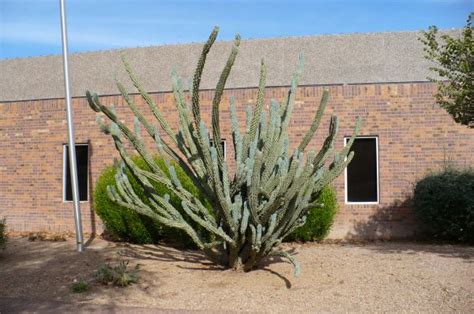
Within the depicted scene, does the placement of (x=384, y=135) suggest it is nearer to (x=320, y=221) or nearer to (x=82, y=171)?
(x=320, y=221)

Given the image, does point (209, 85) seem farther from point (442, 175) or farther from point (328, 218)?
point (442, 175)

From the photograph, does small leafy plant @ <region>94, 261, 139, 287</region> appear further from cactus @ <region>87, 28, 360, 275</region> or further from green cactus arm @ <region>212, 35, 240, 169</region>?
green cactus arm @ <region>212, 35, 240, 169</region>

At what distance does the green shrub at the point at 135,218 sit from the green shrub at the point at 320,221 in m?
2.22

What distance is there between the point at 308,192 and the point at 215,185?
3.91 feet

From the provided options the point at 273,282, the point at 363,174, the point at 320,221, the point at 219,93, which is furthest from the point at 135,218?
the point at 219,93

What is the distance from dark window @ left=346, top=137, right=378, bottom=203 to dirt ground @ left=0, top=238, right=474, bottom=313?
2.61 m

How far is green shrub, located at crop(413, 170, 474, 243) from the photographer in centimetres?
1138

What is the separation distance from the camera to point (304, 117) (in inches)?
508

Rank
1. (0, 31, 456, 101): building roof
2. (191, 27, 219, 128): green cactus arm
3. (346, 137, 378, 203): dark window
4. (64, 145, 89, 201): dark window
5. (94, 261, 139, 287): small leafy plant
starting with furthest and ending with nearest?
(0, 31, 456, 101): building roof, (64, 145, 89, 201): dark window, (346, 137, 378, 203): dark window, (94, 261, 139, 287): small leafy plant, (191, 27, 219, 128): green cactus arm

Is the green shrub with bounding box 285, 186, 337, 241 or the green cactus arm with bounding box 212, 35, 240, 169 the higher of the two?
the green cactus arm with bounding box 212, 35, 240, 169

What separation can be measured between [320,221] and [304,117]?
7.46 ft

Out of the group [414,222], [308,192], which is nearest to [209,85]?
[414,222]

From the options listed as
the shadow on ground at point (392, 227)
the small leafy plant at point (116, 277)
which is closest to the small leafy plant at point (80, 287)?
the small leafy plant at point (116, 277)

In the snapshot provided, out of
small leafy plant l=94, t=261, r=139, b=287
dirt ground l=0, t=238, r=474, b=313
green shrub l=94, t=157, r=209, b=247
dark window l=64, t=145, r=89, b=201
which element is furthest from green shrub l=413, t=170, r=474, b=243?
dark window l=64, t=145, r=89, b=201
